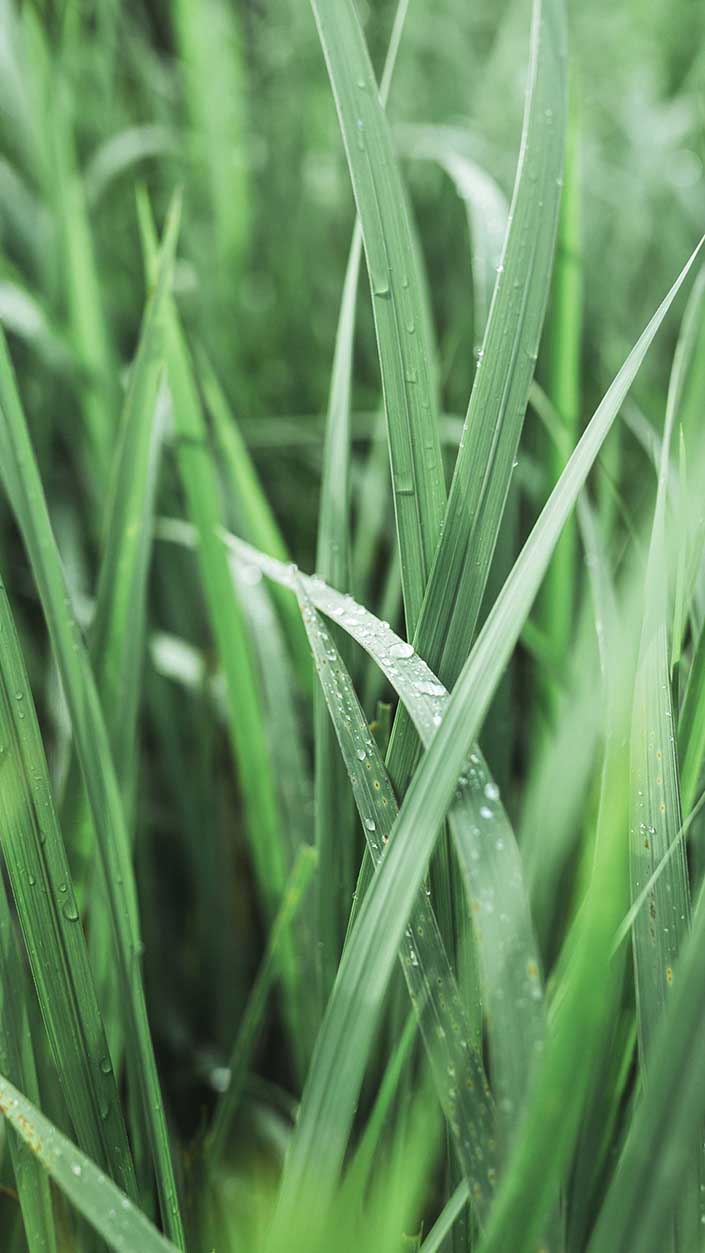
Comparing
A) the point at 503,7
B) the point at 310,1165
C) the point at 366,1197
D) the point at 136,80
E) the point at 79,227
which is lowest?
the point at 366,1197

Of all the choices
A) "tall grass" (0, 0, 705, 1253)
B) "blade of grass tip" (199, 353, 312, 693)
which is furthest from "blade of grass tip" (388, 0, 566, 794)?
"blade of grass tip" (199, 353, 312, 693)

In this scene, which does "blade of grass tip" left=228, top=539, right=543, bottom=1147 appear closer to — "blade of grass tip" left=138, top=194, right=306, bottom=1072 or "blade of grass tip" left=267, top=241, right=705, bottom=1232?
"blade of grass tip" left=267, top=241, right=705, bottom=1232

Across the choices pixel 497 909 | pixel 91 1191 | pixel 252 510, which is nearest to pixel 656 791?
pixel 497 909

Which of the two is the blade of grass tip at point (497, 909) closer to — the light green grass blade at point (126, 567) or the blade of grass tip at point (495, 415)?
the blade of grass tip at point (495, 415)

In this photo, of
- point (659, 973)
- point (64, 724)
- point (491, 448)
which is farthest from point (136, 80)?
point (659, 973)

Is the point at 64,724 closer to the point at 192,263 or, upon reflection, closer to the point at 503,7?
the point at 192,263

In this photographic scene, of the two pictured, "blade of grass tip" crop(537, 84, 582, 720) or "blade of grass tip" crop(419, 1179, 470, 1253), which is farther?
"blade of grass tip" crop(537, 84, 582, 720)

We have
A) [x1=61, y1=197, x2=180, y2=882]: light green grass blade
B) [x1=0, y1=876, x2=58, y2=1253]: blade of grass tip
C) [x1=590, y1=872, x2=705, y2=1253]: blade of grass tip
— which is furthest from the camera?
[x1=61, y1=197, x2=180, y2=882]: light green grass blade
